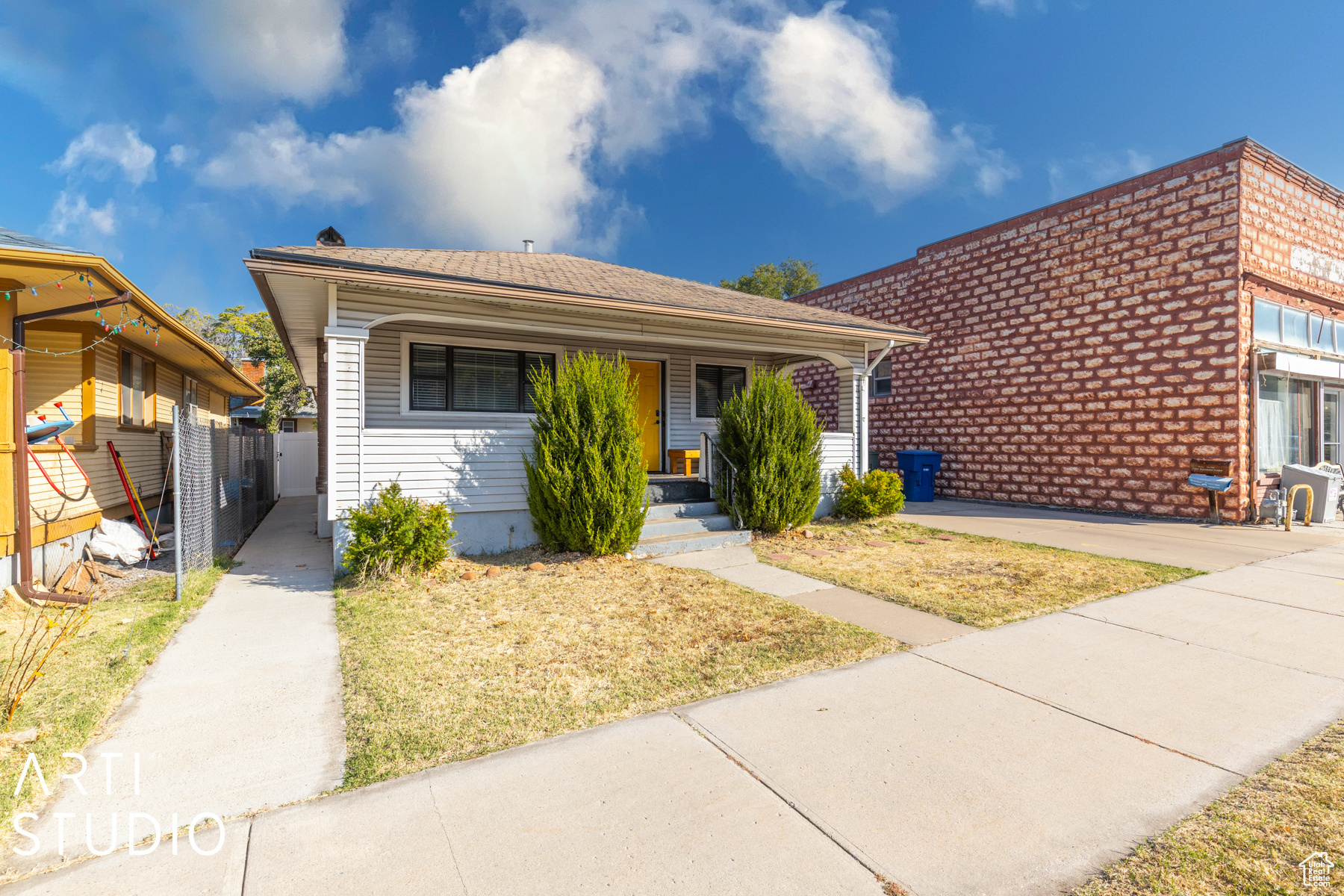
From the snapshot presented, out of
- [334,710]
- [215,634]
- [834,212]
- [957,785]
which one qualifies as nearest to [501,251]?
[215,634]

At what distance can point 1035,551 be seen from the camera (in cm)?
768

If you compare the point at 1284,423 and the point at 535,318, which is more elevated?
the point at 535,318

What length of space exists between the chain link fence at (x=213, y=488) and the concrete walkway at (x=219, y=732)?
4.07 feet

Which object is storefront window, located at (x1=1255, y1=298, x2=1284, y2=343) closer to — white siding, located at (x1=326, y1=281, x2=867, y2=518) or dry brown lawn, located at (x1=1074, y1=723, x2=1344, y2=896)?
white siding, located at (x1=326, y1=281, x2=867, y2=518)

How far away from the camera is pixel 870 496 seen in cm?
964

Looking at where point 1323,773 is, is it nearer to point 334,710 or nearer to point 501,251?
point 334,710

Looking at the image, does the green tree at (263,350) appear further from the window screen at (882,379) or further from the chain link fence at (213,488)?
the window screen at (882,379)

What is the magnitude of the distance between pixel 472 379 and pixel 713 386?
4.55 m

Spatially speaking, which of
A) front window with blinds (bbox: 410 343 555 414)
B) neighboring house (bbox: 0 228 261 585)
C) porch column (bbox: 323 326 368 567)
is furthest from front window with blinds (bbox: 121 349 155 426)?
porch column (bbox: 323 326 368 567)

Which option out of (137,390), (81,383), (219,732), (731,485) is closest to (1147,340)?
(731,485)

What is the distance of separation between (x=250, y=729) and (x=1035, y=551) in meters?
8.23

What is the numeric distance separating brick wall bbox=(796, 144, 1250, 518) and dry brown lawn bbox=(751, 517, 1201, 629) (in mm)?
4261

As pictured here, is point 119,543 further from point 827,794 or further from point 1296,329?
point 1296,329

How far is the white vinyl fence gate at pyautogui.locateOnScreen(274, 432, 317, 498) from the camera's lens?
1678cm
